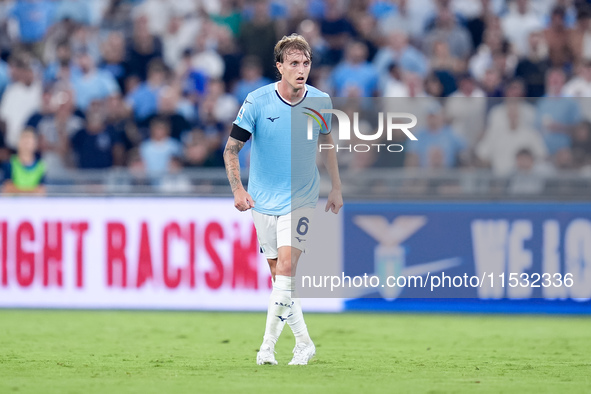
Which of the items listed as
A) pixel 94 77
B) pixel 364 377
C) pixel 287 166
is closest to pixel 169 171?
pixel 94 77

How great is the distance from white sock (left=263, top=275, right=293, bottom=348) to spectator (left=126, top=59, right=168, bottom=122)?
7.69 m

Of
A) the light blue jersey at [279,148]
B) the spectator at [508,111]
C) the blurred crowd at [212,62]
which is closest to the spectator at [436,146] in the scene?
the spectator at [508,111]

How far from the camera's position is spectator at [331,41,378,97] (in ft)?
47.6

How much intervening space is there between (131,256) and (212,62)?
447cm

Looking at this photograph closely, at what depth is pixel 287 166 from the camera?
7809 mm

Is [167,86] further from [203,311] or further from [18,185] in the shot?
[203,311]

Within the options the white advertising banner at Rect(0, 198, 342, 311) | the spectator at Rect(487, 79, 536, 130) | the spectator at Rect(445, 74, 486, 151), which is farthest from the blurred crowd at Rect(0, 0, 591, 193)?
the spectator at Rect(487, 79, 536, 130)

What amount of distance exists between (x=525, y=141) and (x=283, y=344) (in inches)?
151

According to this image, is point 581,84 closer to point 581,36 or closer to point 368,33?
point 581,36

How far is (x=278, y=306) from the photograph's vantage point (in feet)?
25.5

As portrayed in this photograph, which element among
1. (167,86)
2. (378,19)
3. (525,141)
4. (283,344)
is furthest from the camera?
(378,19)

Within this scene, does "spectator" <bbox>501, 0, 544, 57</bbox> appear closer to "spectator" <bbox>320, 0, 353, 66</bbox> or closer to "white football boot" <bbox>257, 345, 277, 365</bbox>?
"spectator" <bbox>320, 0, 353, 66</bbox>

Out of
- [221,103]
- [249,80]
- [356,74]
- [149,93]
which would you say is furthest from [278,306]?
[149,93]

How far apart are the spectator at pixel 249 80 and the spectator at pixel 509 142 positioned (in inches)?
169
